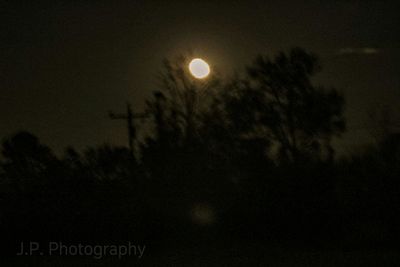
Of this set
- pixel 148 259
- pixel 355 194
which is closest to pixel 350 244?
pixel 355 194

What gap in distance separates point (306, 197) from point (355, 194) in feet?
4.73

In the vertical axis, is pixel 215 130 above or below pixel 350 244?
above

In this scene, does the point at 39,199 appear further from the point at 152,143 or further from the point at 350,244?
the point at 350,244

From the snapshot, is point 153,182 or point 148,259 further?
point 153,182

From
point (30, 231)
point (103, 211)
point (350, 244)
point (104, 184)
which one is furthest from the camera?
point (104, 184)

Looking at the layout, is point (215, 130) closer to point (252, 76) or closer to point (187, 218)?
point (252, 76)

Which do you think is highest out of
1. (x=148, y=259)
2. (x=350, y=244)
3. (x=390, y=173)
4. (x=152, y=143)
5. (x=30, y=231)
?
(x=152, y=143)

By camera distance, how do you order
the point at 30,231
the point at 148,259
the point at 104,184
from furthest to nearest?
the point at 104,184 → the point at 30,231 → the point at 148,259

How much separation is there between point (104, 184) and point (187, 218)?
388cm

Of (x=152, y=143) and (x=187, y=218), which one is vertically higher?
(x=152, y=143)

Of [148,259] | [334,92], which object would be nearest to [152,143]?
[334,92]

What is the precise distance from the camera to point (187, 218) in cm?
2483

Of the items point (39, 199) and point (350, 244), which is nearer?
point (350, 244)

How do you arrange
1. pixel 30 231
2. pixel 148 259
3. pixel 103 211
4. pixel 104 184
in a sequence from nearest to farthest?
pixel 148 259, pixel 30 231, pixel 103 211, pixel 104 184
